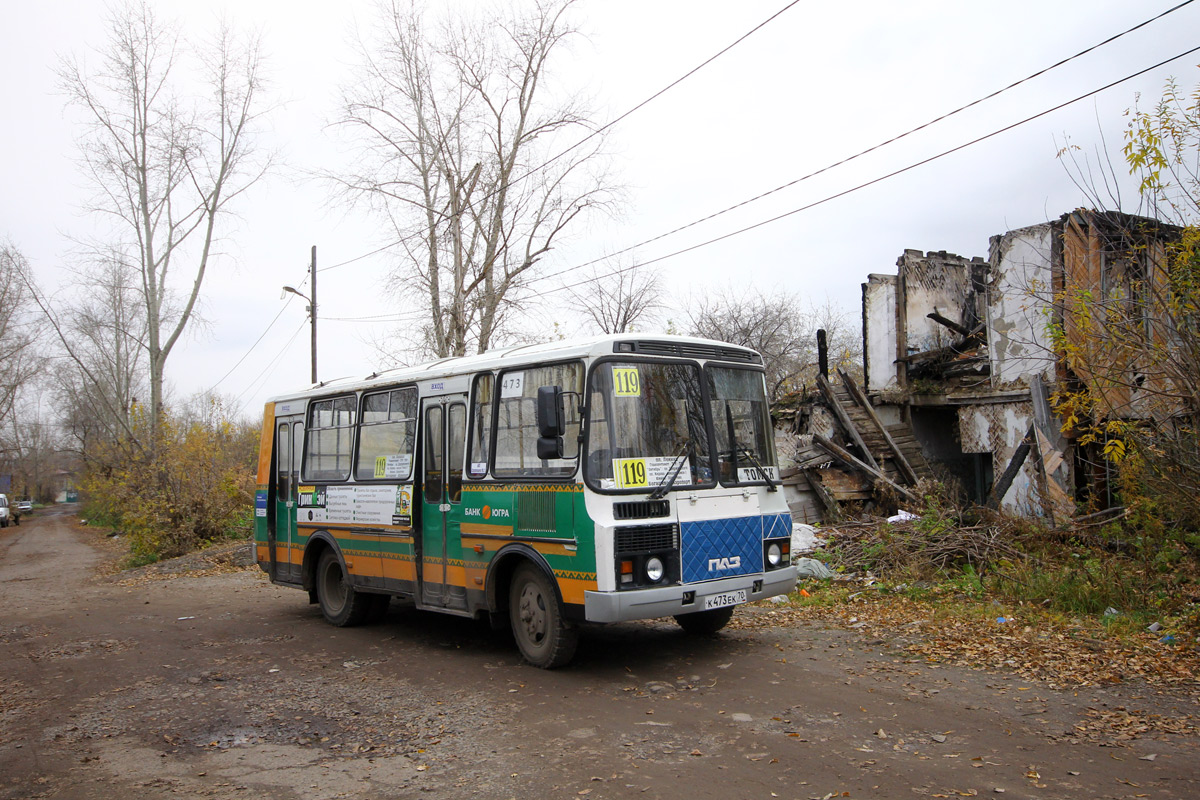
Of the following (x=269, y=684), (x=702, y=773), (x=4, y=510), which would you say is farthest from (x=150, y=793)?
(x=4, y=510)

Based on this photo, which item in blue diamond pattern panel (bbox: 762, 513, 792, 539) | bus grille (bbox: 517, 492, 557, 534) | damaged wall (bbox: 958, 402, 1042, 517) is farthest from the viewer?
damaged wall (bbox: 958, 402, 1042, 517)

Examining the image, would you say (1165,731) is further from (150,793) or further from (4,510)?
(4,510)

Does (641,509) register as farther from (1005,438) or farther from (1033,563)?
(1005,438)

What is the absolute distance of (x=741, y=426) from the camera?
25.8 feet

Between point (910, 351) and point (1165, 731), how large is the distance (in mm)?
12339

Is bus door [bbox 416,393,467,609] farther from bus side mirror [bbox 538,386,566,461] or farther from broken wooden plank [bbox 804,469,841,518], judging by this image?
broken wooden plank [bbox 804,469,841,518]

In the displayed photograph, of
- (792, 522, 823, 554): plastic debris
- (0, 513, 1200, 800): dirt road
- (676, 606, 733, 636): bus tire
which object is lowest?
(0, 513, 1200, 800): dirt road

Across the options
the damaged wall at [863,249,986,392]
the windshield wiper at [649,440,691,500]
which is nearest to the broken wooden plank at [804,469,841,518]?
the damaged wall at [863,249,986,392]

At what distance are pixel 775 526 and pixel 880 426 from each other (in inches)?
320

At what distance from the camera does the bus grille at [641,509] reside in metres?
6.85

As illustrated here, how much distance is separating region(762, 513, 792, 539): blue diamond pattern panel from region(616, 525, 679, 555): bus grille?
3.71 ft

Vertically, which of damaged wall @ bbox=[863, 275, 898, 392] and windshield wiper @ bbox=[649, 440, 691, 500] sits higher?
damaged wall @ bbox=[863, 275, 898, 392]

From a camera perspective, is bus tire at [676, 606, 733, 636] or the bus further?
bus tire at [676, 606, 733, 636]

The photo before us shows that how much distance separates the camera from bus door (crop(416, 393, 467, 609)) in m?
8.41
